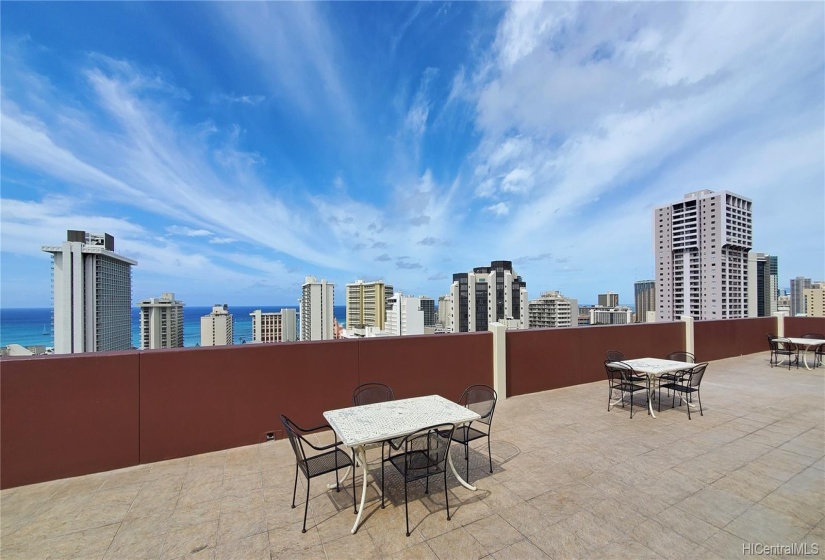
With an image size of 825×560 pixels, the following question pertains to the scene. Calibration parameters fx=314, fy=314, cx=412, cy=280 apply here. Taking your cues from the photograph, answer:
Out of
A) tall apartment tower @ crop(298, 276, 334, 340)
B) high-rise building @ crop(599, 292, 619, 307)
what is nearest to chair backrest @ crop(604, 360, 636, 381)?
tall apartment tower @ crop(298, 276, 334, 340)

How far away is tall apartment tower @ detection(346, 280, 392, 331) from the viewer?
55.1 m

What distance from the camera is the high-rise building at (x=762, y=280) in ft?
88.1

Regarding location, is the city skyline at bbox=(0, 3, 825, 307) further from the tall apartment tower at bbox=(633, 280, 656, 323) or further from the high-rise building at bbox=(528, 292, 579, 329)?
Answer: the tall apartment tower at bbox=(633, 280, 656, 323)

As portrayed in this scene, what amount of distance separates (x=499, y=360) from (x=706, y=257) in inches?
1432

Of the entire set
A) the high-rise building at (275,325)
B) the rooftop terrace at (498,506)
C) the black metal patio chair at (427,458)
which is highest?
the black metal patio chair at (427,458)

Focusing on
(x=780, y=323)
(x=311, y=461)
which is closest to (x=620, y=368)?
(x=311, y=461)

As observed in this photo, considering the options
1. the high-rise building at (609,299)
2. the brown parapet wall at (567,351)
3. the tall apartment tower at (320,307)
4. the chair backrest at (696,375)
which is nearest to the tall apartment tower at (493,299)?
the tall apartment tower at (320,307)

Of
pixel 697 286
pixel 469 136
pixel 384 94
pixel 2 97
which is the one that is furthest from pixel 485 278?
pixel 2 97

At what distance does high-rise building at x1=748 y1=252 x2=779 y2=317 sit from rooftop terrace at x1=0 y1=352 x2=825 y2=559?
3350 centimetres

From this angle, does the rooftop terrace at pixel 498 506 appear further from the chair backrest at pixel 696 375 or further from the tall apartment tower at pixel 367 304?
the tall apartment tower at pixel 367 304

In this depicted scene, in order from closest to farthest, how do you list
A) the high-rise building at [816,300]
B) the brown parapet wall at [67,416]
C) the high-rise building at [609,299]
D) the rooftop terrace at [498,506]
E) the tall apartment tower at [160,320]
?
1. the rooftop terrace at [498,506]
2. the brown parapet wall at [67,416]
3. the high-rise building at [816,300]
4. the tall apartment tower at [160,320]
5. the high-rise building at [609,299]

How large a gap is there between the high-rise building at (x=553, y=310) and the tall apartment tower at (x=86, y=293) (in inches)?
2119

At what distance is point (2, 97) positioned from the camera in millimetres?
8219

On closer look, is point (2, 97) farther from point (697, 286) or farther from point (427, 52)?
point (697, 286)
